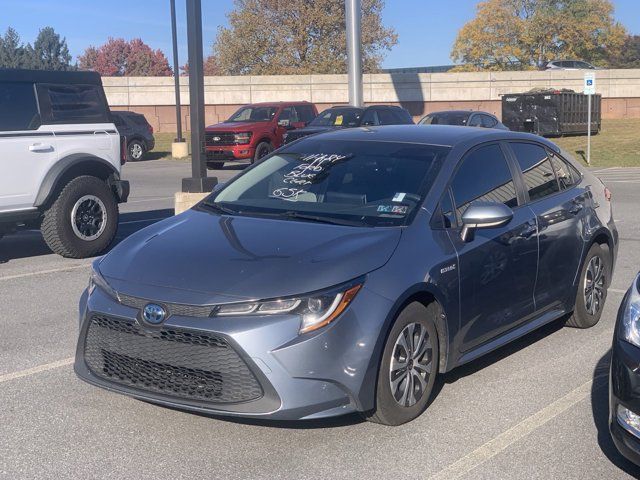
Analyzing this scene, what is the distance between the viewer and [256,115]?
1087 inches

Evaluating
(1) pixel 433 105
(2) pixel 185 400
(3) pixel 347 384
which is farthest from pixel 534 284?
(1) pixel 433 105

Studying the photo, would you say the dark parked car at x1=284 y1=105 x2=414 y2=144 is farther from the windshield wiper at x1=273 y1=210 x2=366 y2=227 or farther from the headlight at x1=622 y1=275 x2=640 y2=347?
the headlight at x1=622 y1=275 x2=640 y2=347

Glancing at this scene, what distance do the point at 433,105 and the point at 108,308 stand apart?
142ft

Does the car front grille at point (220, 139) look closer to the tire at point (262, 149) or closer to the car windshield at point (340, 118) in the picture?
the tire at point (262, 149)

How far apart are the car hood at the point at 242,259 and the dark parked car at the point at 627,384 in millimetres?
1269

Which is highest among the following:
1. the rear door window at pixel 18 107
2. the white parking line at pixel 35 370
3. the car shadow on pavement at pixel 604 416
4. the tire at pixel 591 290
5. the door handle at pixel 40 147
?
the rear door window at pixel 18 107

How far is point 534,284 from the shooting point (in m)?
6.05

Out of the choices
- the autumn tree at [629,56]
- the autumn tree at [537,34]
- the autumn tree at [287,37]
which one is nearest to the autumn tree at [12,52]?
the autumn tree at [287,37]

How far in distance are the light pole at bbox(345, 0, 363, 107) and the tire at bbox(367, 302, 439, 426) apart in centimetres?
2002

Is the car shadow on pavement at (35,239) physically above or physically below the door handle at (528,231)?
below

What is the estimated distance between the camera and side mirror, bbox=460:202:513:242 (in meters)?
5.27

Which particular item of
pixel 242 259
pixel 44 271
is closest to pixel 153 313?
pixel 242 259

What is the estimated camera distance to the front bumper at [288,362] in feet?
14.1

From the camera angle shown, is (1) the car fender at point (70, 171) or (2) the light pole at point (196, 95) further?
(2) the light pole at point (196, 95)
